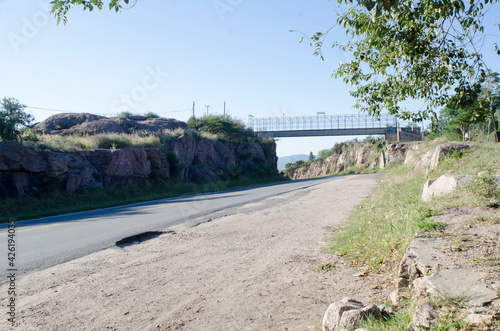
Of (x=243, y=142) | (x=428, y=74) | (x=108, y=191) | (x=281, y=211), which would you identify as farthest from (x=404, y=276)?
(x=243, y=142)

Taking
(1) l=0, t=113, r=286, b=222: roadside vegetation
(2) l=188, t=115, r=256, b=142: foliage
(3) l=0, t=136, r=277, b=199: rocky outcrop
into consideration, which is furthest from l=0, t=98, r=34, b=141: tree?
(2) l=188, t=115, r=256, b=142: foliage

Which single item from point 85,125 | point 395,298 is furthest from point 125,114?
point 395,298

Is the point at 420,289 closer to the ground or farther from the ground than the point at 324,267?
farther from the ground

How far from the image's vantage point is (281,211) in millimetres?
12414

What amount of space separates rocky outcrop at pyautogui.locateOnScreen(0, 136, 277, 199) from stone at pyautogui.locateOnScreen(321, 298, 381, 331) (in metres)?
16.6

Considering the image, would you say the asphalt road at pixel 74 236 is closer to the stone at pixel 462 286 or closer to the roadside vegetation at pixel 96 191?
the roadside vegetation at pixel 96 191

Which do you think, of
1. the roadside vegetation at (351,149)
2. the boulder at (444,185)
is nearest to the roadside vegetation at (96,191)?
the boulder at (444,185)

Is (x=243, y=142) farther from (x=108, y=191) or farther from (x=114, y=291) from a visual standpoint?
(x=114, y=291)

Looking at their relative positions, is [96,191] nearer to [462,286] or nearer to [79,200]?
[79,200]

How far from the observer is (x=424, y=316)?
9.74ft

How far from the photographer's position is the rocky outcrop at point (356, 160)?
197 ft

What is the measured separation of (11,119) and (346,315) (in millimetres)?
28126

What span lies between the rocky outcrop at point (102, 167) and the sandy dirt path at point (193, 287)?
486 inches

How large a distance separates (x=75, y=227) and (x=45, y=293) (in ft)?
19.3
